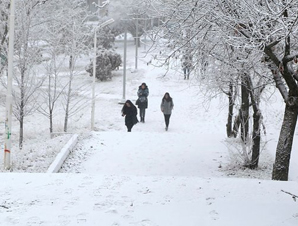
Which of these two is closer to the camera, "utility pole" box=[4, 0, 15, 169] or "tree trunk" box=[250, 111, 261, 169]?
"utility pole" box=[4, 0, 15, 169]

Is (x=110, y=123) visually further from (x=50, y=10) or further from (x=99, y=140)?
(x=99, y=140)

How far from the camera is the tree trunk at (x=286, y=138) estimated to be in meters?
6.59

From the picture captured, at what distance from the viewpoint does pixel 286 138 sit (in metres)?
6.80

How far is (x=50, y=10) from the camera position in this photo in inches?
816

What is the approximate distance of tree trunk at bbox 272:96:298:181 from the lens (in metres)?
6.59

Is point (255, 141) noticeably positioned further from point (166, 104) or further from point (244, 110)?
point (166, 104)

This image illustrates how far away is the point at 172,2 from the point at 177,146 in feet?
17.6

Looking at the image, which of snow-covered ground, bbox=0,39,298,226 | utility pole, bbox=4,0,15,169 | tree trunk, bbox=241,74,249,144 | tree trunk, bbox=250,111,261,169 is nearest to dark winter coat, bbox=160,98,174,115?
snow-covered ground, bbox=0,39,298,226

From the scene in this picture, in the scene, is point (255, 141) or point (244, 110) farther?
point (244, 110)

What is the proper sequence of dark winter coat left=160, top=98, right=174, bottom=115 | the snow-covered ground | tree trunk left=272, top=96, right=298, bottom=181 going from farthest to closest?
dark winter coat left=160, top=98, right=174, bottom=115, tree trunk left=272, top=96, right=298, bottom=181, the snow-covered ground

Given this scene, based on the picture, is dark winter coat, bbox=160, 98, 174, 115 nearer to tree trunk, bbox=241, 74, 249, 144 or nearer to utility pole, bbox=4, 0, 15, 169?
tree trunk, bbox=241, 74, 249, 144

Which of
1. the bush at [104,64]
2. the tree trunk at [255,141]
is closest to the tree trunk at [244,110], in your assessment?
the tree trunk at [255,141]

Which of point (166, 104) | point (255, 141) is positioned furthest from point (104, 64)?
point (255, 141)

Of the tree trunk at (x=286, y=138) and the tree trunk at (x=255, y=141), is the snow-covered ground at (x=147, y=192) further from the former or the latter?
the tree trunk at (x=286, y=138)
